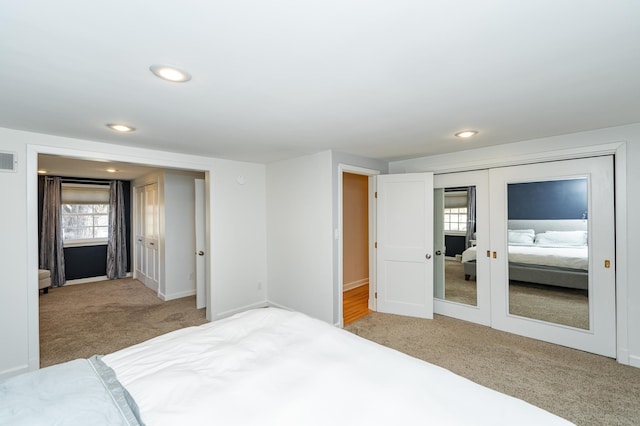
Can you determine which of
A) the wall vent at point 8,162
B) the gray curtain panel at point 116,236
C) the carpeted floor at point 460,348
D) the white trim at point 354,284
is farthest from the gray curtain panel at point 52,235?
the white trim at point 354,284

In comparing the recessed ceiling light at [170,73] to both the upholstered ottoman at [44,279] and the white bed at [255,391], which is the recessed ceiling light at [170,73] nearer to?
the white bed at [255,391]

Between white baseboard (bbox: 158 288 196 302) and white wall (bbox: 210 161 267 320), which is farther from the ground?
white wall (bbox: 210 161 267 320)

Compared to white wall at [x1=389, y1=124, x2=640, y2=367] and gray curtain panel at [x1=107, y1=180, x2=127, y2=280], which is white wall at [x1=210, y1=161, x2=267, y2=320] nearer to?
gray curtain panel at [x1=107, y1=180, x2=127, y2=280]

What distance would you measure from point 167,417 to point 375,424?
0.79 meters

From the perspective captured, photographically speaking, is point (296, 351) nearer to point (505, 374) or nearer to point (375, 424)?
point (375, 424)

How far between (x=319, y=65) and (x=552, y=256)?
3436 millimetres

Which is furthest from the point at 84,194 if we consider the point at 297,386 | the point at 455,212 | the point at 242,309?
the point at 455,212

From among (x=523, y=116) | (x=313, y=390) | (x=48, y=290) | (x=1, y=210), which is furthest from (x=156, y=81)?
(x=48, y=290)

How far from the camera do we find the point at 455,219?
394 centimetres

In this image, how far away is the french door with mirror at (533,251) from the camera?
2.92 m

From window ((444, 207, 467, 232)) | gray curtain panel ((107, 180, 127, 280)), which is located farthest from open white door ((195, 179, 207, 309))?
window ((444, 207, 467, 232))

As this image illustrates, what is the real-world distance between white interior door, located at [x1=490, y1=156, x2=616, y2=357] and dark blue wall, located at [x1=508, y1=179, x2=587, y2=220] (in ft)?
0.10

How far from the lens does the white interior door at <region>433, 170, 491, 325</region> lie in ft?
12.1

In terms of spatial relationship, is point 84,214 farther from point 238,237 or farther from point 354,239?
point 354,239
